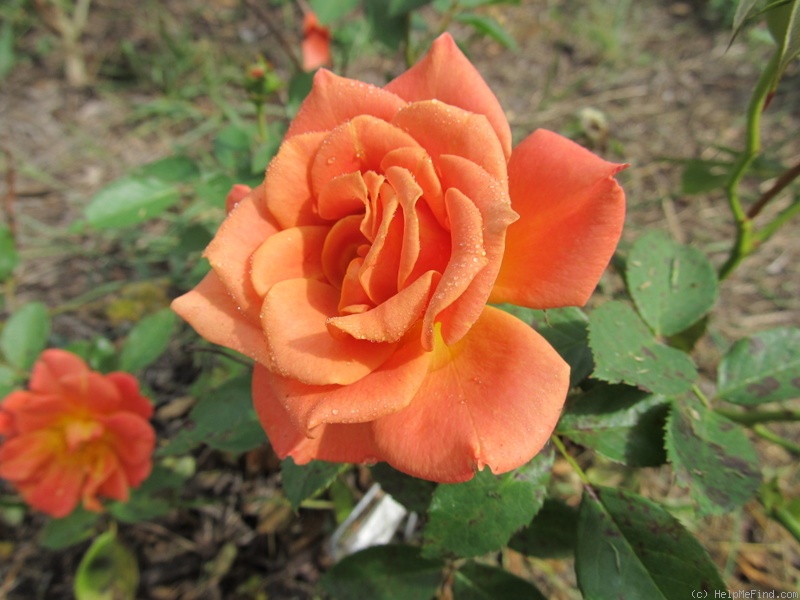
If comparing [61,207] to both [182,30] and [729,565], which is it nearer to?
[182,30]

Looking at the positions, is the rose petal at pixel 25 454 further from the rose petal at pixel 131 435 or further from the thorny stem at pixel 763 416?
the thorny stem at pixel 763 416

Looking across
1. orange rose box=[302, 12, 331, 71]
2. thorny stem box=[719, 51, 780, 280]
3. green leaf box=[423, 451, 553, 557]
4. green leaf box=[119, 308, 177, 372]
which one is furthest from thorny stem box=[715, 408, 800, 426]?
orange rose box=[302, 12, 331, 71]

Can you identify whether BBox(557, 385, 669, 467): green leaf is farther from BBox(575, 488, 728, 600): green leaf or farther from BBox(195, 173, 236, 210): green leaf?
BBox(195, 173, 236, 210): green leaf

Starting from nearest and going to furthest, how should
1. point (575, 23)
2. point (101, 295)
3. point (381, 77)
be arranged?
point (101, 295) < point (381, 77) < point (575, 23)

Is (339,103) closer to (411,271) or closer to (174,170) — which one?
(411,271)

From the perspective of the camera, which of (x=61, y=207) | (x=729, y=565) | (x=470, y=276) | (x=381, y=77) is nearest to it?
(x=470, y=276)

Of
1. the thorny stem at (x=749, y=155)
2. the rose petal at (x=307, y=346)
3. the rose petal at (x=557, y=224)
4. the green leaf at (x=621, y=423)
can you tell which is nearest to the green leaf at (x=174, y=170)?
the rose petal at (x=307, y=346)

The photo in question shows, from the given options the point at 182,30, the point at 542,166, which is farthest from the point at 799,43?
the point at 182,30

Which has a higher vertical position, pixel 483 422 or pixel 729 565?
pixel 483 422
